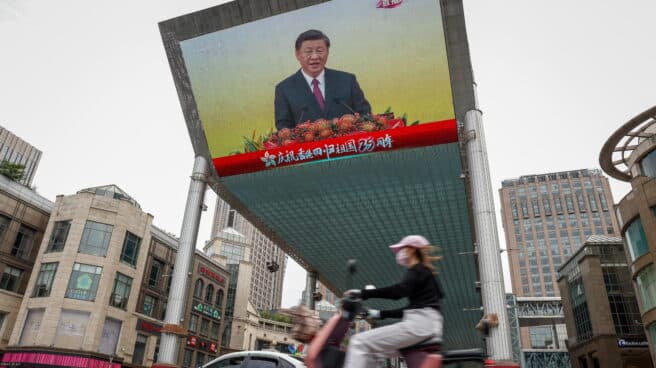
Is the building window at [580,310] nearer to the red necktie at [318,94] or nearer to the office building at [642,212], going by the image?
the office building at [642,212]

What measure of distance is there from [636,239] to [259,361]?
33.6 metres

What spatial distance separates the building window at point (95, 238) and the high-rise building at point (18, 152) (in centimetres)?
10348

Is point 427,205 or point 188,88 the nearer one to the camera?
point 188,88

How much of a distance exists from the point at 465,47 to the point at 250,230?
168 m

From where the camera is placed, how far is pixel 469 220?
36.1 m

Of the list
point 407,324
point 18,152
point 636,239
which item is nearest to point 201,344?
point 636,239

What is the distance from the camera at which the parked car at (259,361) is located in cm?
982

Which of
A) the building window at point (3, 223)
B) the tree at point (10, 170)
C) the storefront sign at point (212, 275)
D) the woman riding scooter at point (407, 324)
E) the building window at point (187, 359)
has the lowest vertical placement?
the woman riding scooter at point (407, 324)

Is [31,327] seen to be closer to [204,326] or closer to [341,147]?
[204,326]

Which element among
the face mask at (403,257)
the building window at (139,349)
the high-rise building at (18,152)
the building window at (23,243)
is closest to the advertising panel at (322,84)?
the building window at (139,349)

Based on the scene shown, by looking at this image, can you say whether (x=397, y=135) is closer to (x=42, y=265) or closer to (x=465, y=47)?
(x=465, y=47)

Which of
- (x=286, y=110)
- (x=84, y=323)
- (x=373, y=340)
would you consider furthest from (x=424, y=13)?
(x=84, y=323)

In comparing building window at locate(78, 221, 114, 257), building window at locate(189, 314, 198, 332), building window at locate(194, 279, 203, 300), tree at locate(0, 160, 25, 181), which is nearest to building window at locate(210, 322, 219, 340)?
building window at locate(189, 314, 198, 332)

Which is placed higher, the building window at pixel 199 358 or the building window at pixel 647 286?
the building window at pixel 647 286
